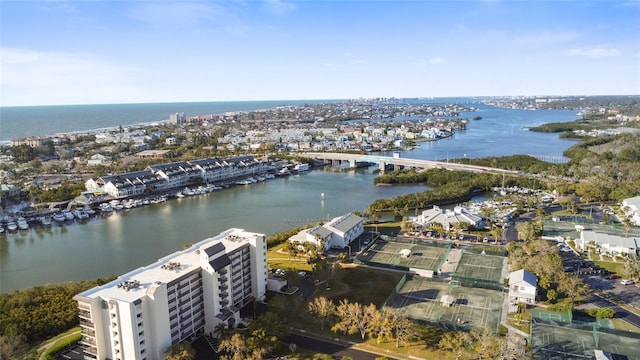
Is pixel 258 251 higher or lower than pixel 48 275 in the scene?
higher

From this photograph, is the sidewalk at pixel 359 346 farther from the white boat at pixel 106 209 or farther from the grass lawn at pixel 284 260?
the white boat at pixel 106 209

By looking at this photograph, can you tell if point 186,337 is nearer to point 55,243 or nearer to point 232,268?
point 232,268

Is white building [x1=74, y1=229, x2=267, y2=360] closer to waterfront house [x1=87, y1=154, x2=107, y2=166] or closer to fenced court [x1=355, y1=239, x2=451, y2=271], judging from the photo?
fenced court [x1=355, y1=239, x2=451, y2=271]

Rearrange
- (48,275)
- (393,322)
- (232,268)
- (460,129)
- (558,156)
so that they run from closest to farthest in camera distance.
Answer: (393,322) < (232,268) < (48,275) < (558,156) < (460,129)

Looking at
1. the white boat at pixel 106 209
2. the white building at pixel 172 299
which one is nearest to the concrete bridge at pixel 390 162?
the white boat at pixel 106 209

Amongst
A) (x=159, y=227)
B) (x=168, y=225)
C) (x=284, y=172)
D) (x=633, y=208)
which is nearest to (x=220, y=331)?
(x=159, y=227)

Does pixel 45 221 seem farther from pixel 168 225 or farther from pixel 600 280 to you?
pixel 600 280

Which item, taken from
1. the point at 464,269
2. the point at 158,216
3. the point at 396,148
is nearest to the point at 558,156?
the point at 396,148
